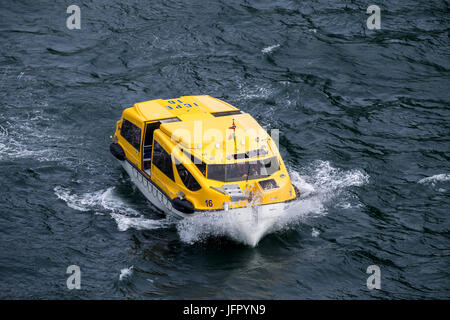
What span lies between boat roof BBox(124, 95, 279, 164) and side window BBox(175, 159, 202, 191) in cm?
58

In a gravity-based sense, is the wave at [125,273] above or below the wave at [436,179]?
below

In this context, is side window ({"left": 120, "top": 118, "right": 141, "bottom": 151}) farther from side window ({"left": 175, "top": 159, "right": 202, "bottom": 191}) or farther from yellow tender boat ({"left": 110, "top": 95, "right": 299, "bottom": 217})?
side window ({"left": 175, "top": 159, "right": 202, "bottom": 191})

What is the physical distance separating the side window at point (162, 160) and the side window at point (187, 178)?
41 cm

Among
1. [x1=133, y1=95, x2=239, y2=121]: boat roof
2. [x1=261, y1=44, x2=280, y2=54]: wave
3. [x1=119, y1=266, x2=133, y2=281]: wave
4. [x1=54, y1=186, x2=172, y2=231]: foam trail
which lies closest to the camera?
[x1=119, y1=266, x2=133, y2=281]: wave

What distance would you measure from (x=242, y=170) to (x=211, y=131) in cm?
185

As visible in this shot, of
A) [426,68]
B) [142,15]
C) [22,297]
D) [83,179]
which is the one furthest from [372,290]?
[142,15]

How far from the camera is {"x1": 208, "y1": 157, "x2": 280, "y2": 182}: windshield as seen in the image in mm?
22453

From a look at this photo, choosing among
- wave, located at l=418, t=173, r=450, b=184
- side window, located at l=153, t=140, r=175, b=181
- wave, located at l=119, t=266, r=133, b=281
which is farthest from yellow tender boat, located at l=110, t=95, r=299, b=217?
wave, located at l=418, t=173, r=450, b=184

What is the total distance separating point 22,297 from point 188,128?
25.2 ft

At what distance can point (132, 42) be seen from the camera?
36.7m

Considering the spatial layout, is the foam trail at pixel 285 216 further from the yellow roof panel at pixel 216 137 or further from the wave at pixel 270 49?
the wave at pixel 270 49

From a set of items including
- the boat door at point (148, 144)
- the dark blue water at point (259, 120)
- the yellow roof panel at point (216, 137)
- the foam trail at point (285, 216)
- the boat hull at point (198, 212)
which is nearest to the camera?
the dark blue water at point (259, 120)

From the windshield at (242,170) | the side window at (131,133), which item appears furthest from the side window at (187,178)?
the side window at (131,133)

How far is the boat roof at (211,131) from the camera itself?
2284 cm
